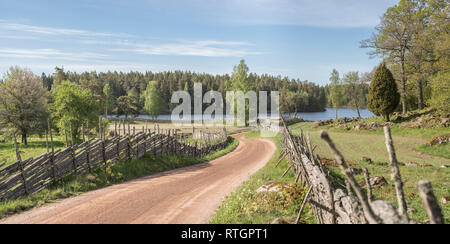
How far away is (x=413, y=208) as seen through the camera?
849cm

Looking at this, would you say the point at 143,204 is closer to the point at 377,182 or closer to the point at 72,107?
the point at 377,182

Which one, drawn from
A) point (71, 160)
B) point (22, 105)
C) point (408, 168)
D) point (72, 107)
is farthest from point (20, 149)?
point (408, 168)

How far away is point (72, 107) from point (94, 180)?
2417 cm

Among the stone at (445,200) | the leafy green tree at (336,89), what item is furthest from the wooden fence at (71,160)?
the leafy green tree at (336,89)

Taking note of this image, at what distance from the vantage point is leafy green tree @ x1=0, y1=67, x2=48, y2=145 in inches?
1287

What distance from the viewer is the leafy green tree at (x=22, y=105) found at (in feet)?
107

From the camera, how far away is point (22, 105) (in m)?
33.8

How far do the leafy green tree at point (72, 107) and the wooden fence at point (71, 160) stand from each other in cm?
1765

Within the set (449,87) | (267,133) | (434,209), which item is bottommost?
(267,133)

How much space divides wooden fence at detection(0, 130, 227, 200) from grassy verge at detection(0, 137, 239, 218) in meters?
0.34
